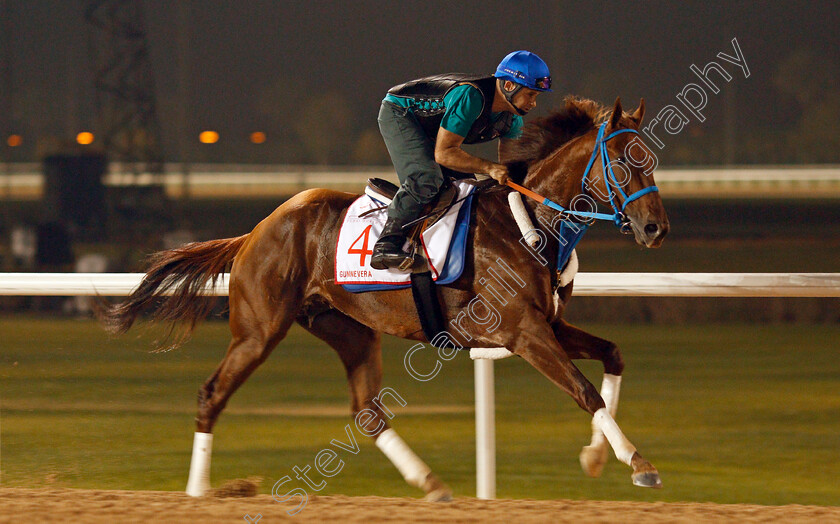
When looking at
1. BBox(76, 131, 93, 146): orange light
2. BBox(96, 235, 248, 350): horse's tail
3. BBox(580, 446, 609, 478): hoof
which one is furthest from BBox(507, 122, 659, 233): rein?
BBox(76, 131, 93, 146): orange light

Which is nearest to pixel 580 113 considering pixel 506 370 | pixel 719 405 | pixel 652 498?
pixel 652 498

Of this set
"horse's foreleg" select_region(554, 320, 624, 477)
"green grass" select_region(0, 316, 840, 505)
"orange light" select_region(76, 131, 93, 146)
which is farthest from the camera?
"orange light" select_region(76, 131, 93, 146)

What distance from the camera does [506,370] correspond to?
30.0 ft

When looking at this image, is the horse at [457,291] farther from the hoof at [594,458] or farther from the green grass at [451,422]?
the green grass at [451,422]

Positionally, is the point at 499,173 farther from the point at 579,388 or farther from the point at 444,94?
the point at 579,388

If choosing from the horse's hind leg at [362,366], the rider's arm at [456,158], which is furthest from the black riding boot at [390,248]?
the horse's hind leg at [362,366]

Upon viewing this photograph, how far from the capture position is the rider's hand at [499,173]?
12.6 ft

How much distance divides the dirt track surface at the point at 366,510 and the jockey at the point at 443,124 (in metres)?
0.88

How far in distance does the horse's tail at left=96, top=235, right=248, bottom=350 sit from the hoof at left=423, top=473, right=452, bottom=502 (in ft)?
3.81

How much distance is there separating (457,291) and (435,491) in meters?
0.76

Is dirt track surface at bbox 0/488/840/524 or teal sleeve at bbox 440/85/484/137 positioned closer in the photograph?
dirt track surface at bbox 0/488/840/524

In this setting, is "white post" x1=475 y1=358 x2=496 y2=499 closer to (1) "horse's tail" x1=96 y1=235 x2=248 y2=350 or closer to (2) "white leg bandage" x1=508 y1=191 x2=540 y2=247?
(2) "white leg bandage" x1=508 y1=191 x2=540 y2=247

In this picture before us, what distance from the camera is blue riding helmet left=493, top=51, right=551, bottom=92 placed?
379 centimetres

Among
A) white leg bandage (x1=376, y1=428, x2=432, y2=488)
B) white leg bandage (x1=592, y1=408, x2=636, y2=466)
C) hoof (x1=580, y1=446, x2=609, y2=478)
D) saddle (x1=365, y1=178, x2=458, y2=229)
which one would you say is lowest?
white leg bandage (x1=376, y1=428, x2=432, y2=488)
